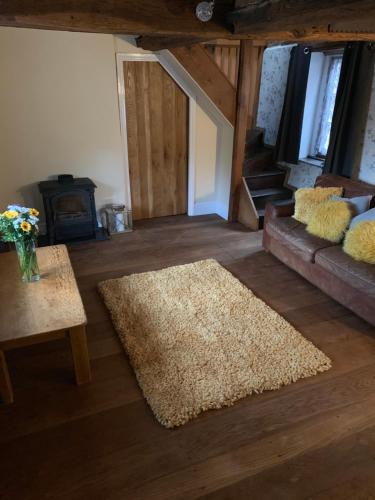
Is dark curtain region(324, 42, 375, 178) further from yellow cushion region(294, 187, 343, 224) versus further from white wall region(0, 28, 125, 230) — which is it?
white wall region(0, 28, 125, 230)

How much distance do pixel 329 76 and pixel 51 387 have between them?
449cm

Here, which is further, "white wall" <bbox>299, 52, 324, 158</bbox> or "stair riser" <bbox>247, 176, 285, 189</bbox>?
"stair riser" <bbox>247, 176, 285, 189</bbox>

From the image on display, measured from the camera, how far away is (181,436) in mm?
1889

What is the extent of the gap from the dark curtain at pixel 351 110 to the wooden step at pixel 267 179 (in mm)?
803

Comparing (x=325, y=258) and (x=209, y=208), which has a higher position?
(x=325, y=258)

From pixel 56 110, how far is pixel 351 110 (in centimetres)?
312

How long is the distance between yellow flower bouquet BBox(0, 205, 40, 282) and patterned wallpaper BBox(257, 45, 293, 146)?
391cm

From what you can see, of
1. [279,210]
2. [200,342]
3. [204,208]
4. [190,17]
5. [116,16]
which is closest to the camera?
[116,16]

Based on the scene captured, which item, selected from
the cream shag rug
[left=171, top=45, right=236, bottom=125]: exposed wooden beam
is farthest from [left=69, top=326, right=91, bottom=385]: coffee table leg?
[left=171, top=45, right=236, bottom=125]: exposed wooden beam

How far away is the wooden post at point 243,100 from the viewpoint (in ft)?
12.8

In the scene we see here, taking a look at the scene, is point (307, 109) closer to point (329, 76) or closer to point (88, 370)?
point (329, 76)

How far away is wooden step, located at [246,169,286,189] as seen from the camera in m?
4.75

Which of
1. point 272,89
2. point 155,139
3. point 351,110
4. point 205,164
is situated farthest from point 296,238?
point 272,89

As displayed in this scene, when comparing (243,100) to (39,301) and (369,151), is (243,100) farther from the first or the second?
(39,301)
